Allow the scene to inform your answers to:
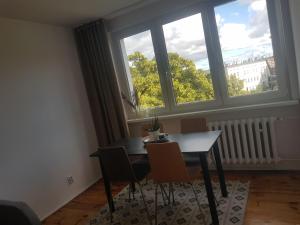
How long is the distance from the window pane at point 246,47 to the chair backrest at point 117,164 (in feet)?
5.67

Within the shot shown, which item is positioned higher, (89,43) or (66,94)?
(89,43)

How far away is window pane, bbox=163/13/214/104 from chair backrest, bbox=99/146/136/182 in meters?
1.57

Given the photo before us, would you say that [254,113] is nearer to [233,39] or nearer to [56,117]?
[233,39]

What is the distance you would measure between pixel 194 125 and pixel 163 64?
1.10 meters

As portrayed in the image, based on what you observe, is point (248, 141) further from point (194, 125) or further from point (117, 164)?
point (117, 164)

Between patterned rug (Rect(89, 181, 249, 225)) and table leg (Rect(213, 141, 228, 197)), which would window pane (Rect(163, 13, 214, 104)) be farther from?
patterned rug (Rect(89, 181, 249, 225))

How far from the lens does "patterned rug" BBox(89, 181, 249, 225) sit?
2383 millimetres

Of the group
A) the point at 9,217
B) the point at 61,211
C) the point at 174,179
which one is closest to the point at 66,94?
the point at 61,211

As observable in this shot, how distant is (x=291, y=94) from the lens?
9.52ft

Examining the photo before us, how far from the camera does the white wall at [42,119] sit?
2787mm

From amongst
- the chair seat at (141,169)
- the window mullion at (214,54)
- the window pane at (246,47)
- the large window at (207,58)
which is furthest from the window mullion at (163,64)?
the chair seat at (141,169)

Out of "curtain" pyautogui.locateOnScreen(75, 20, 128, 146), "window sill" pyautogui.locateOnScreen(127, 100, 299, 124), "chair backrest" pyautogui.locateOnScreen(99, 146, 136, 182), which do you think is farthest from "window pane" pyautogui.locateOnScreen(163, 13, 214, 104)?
"chair backrest" pyautogui.locateOnScreen(99, 146, 136, 182)

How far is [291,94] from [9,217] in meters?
2.98

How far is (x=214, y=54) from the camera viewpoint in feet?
10.7
